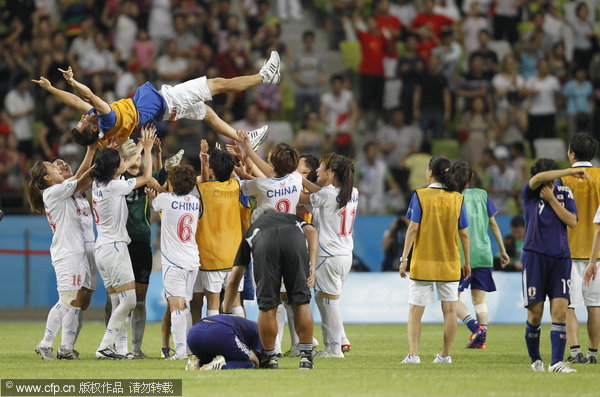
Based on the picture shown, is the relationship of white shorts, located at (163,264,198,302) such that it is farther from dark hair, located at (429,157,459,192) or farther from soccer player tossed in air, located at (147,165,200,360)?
dark hair, located at (429,157,459,192)

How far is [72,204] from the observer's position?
41.6ft

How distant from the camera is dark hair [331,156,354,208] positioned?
12316 mm

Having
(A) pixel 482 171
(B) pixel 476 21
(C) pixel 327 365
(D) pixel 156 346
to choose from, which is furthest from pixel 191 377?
(B) pixel 476 21

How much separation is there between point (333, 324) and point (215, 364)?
84.8 inches

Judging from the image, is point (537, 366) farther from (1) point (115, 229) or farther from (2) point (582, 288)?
(1) point (115, 229)

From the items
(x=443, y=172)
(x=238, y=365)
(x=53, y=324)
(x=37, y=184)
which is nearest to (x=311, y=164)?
(x=443, y=172)

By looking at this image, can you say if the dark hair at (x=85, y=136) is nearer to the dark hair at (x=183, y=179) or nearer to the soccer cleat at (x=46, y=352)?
the dark hair at (x=183, y=179)

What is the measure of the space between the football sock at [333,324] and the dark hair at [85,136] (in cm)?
323

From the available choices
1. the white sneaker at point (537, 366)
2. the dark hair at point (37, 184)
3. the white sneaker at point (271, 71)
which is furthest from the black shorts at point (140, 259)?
the white sneaker at point (537, 366)

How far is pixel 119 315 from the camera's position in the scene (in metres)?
12.2

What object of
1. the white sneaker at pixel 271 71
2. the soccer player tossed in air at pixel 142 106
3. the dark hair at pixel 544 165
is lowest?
the dark hair at pixel 544 165

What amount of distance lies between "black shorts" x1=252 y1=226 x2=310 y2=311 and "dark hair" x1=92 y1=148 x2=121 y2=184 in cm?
230

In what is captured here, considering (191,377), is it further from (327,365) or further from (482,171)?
(482,171)

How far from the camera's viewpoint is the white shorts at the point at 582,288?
38.9 ft
